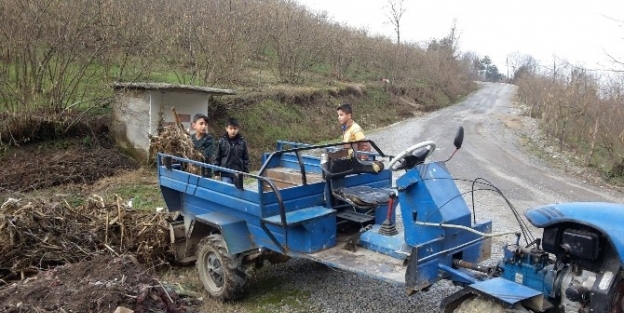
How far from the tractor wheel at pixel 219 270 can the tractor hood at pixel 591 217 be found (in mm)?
2810

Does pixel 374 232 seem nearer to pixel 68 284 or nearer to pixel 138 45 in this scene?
pixel 68 284

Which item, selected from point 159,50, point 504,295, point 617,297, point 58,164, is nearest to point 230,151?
point 504,295

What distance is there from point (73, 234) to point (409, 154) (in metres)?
3.90

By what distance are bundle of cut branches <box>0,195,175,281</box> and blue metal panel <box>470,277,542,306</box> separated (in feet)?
13.1

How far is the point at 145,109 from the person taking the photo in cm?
1116

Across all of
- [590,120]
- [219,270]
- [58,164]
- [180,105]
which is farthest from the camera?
[590,120]

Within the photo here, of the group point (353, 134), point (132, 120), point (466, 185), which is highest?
point (353, 134)

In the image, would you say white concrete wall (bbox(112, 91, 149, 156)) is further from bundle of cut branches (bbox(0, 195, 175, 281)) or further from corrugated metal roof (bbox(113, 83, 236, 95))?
bundle of cut branches (bbox(0, 195, 175, 281))

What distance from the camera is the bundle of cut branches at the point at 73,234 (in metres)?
5.49

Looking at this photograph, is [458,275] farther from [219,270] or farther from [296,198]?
[219,270]

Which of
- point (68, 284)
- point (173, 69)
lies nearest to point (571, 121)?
point (173, 69)

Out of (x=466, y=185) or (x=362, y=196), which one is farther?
(x=466, y=185)

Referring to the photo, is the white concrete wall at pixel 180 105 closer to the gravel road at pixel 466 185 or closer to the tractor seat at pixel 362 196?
the gravel road at pixel 466 185

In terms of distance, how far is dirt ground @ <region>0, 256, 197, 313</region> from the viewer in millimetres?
4098
